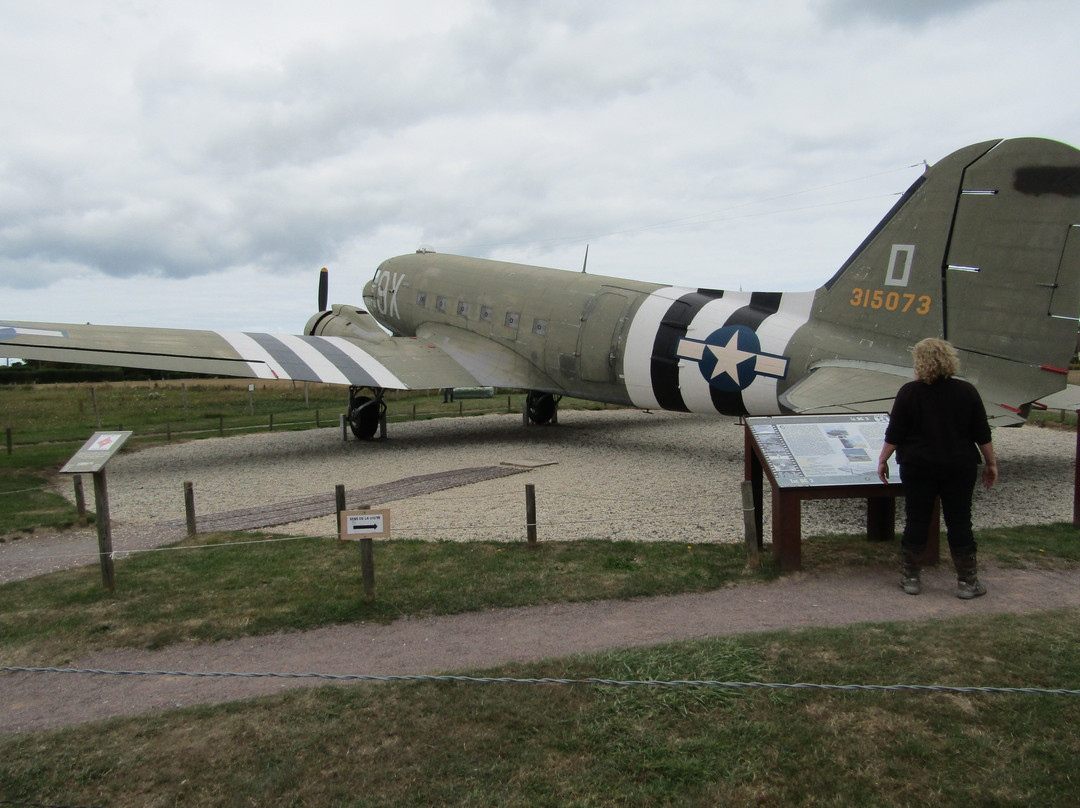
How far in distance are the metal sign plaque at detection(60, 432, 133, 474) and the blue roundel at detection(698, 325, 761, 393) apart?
1118 centimetres

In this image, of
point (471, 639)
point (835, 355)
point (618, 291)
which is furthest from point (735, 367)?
point (471, 639)

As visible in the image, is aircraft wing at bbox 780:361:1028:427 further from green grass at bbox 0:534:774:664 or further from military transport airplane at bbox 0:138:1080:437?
green grass at bbox 0:534:774:664

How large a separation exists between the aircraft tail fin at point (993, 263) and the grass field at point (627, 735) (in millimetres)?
5591

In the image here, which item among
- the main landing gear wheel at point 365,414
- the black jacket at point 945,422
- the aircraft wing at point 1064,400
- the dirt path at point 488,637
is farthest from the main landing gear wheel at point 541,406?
the black jacket at point 945,422

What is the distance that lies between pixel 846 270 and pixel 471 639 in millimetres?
10400

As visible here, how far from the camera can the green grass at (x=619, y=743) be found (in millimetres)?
3992

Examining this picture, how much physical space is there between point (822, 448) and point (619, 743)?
520 cm

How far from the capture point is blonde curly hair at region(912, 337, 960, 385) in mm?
6672

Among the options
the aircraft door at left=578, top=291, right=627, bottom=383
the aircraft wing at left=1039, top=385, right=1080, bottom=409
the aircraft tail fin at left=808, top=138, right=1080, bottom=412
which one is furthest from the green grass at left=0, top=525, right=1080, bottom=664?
the aircraft door at left=578, top=291, right=627, bottom=383

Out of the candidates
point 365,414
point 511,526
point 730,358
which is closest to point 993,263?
point 730,358

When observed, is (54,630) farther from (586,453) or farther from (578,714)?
(586,453)

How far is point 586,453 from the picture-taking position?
18266mm

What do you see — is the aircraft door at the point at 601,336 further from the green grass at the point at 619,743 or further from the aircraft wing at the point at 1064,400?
the green grass at the point at 619,743

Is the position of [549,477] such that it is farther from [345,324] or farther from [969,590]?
[345,324]
